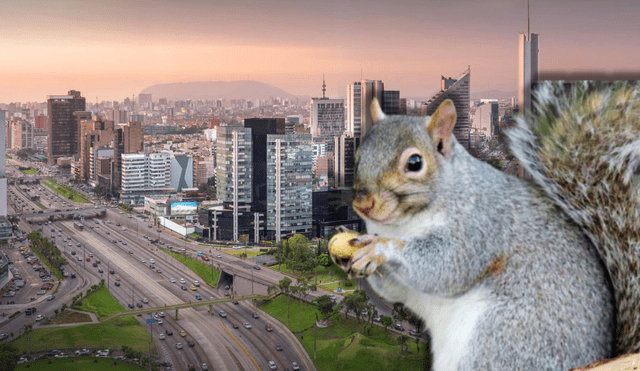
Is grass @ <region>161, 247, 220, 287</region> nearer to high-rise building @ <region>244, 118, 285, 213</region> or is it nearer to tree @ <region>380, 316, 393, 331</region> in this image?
high-rise building @ <region>244, 118, 285, 213</region>

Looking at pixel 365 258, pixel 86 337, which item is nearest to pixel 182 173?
pixel 86 337

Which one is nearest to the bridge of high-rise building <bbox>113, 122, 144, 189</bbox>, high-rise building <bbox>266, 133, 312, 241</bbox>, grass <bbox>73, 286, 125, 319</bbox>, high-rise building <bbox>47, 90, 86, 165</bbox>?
high-rise building <bbox>113, 122, 144, 189</bbox>

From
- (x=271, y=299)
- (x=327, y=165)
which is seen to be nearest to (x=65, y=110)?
(x=327, y=165)

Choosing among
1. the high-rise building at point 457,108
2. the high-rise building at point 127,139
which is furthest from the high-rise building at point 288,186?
the high-rise building at point 457,108

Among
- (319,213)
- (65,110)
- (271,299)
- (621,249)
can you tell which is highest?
(65,110)

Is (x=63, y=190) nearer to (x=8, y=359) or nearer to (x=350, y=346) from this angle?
(x=8, y=359)

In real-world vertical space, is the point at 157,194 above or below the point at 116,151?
below

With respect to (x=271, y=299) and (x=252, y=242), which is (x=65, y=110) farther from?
(x=271, y=299)
